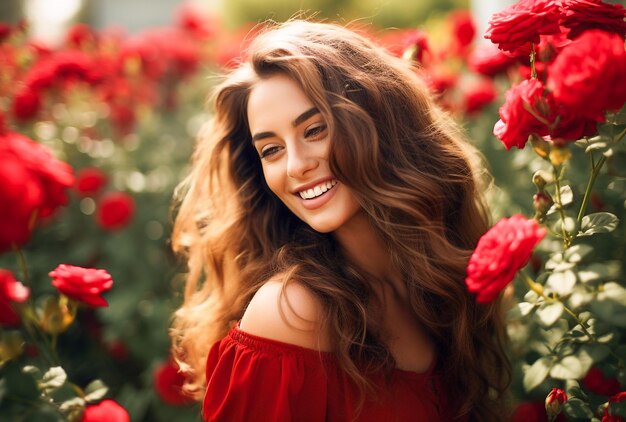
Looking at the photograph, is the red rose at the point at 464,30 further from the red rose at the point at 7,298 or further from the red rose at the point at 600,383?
the red rose at the point at 7,298

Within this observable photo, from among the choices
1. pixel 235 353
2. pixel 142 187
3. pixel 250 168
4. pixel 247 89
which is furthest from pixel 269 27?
pixel 142 187

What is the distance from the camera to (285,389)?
5.18 feet

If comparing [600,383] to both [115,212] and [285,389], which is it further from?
[115,212]

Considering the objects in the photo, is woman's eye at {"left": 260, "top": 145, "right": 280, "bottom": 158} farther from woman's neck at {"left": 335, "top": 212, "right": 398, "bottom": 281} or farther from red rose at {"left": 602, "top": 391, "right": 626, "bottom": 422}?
red rose at {"left": 602, "top": 391, "right": 626, "bottom": 422}

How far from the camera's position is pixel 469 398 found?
189 centimetres

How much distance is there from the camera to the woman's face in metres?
1.76

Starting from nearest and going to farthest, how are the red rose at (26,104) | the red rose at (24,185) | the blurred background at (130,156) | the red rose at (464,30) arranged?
the red rose at (24,185) → the blurred background at (130,156) → the red rose at (26,104) → the red rose at (464,30)

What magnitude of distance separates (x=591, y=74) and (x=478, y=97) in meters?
1.92

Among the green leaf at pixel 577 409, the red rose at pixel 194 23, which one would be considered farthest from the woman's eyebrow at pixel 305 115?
the red rose at pixel 194 23

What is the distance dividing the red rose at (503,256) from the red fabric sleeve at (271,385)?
590 millimetres

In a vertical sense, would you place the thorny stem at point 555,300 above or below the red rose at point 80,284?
below

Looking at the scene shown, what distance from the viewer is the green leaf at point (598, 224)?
1416 millimetres

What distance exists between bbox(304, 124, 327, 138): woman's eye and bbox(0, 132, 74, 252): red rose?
27.6 inches

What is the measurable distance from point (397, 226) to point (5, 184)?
1103mm
